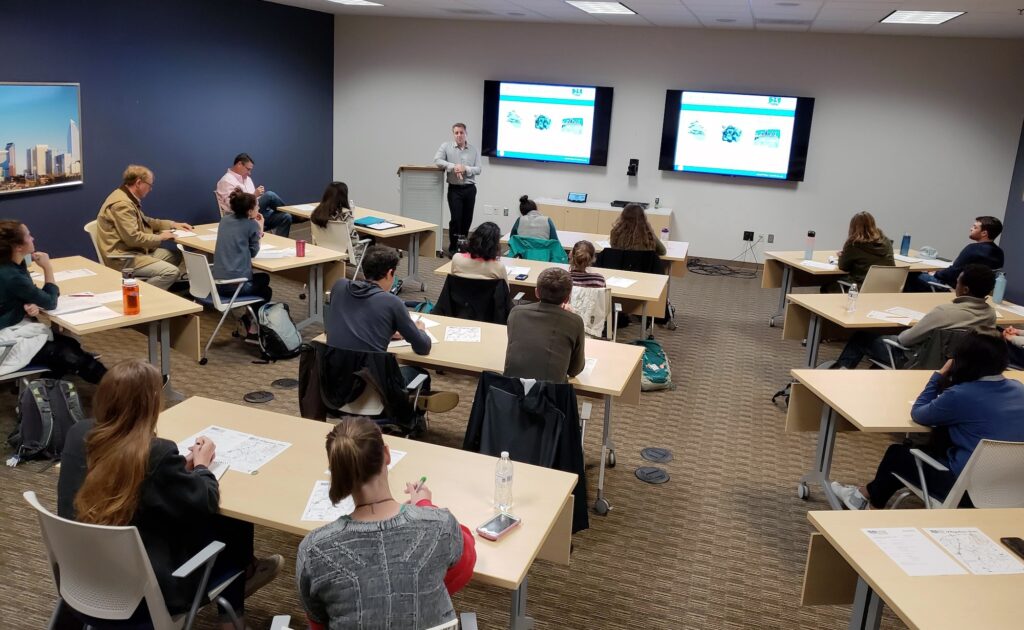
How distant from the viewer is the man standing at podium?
9906 millimetres

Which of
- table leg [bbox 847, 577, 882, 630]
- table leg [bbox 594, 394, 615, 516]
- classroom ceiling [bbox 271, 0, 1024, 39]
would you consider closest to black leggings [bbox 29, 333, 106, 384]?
table leg [bbox 594, 394, 615, 516]

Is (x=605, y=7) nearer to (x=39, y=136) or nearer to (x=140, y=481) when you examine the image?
(x=39, y=136)

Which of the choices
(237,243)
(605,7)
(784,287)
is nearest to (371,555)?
(237,243)

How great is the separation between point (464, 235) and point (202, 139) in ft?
11.0

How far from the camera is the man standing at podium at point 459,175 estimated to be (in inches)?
390

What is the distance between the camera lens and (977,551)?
8.82ft

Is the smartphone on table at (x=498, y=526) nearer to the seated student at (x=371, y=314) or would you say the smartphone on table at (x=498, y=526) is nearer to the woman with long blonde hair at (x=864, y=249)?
the seated student at (x=371, y=314)

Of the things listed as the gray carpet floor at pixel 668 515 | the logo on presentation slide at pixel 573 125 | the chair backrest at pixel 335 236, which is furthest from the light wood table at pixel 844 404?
the logo on presentation slide at pixel 573 125

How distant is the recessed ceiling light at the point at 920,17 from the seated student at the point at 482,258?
183 inches

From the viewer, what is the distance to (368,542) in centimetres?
207

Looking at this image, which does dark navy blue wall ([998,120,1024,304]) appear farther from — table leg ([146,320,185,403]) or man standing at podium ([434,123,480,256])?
table leg ([146,320,185,403])

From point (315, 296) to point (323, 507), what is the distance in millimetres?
4643

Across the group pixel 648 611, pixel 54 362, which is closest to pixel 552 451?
pixel 648 611

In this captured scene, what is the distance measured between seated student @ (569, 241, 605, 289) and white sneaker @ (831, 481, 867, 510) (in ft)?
7.03
